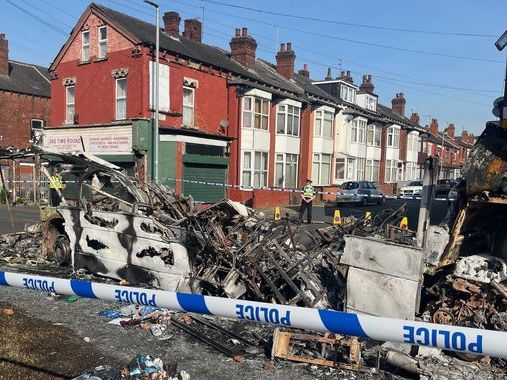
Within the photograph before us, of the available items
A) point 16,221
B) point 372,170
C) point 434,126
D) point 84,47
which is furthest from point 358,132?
point 434,126

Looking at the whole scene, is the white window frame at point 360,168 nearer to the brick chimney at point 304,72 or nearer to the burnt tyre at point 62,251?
the brick chimney at point 304,72

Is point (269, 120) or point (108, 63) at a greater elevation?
point (108, 63)

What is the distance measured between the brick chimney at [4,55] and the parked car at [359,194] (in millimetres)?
25678

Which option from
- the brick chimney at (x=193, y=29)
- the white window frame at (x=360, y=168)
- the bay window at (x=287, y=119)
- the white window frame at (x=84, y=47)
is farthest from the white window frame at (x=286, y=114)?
the white window frame at (x=84, y=47)

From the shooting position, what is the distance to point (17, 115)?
→ 3175 cm

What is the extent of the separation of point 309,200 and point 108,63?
12.9 meters

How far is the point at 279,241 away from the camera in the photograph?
7273 mm

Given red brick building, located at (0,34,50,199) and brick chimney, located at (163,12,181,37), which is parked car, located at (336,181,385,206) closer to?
brick chimney, located at (163,12,181,37)

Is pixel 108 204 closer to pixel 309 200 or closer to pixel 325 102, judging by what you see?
pixel 309 200

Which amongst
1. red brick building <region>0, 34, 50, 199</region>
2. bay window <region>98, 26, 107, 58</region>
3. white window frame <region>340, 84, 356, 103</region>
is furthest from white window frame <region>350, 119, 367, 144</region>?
red brick building <region>0, 34, 50, 199</region>

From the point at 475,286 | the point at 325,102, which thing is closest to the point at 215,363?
the point at 475,286

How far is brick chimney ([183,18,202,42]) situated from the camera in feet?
87.4

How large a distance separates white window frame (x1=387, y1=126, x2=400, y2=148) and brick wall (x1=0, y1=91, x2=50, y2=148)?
2929 centimetres

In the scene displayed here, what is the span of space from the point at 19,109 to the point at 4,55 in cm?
415
